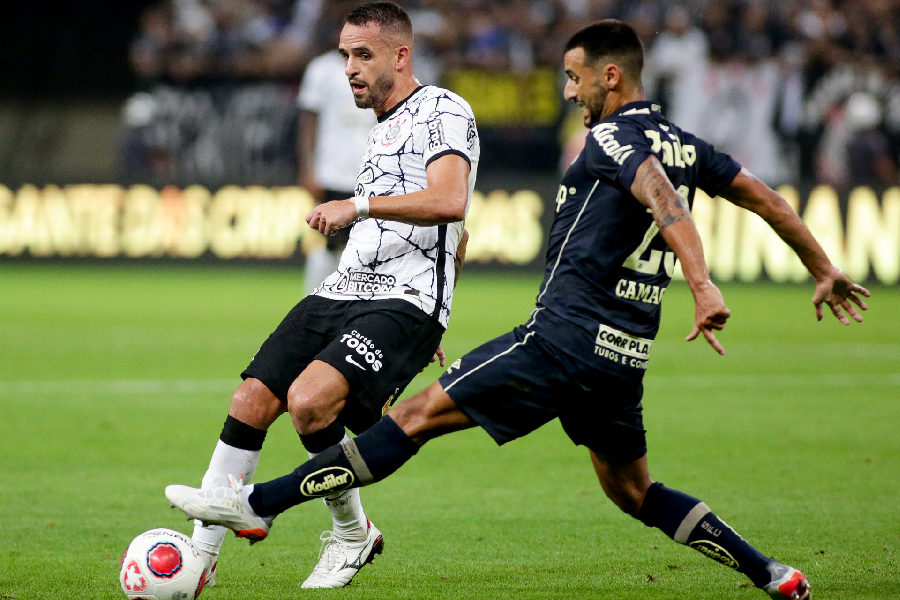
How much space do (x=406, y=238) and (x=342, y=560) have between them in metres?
1.28

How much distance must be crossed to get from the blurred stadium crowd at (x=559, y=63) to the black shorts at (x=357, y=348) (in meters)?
15.8

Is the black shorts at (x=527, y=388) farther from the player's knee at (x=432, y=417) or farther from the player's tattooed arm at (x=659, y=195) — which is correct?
the player's tattooed arm at (x=659, y=195)

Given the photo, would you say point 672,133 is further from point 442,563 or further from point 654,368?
point 654,368

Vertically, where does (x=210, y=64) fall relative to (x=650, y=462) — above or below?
above

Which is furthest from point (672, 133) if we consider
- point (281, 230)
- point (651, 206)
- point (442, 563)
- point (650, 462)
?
point (281, 230)

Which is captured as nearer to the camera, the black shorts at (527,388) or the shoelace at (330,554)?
the black shorts at (527,388)

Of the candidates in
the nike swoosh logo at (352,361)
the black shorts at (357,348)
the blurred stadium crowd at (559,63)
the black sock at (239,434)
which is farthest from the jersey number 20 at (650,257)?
the blurred stadium crowd at (559,63)

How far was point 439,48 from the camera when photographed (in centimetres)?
2206

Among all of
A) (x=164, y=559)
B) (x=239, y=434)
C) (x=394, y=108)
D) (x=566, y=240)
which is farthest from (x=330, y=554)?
(x=394, y=108)

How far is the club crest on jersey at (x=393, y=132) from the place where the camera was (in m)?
4.92

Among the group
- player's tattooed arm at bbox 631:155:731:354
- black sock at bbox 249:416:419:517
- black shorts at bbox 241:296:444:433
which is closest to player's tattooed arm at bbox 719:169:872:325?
player's tattooed arm at bbox 631:155:731:354

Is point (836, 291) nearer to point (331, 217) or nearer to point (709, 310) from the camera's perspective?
point (709, 310)

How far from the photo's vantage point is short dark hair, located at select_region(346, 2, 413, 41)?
4.98 m

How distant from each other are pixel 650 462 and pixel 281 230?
14294 millimetres
